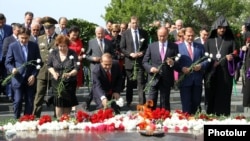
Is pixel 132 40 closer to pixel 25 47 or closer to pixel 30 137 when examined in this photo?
pixel 25 47

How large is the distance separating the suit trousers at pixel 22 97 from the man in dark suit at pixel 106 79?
1.47 metres

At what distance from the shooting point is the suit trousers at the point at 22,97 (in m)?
10.6

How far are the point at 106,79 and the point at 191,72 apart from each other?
6.27ft

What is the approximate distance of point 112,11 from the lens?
66.1 meters

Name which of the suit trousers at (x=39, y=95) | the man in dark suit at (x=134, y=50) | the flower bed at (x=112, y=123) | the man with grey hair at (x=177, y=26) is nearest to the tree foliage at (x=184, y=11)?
the man with grey hair at (x=177, y=26)

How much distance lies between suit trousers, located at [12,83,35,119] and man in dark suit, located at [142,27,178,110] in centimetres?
212

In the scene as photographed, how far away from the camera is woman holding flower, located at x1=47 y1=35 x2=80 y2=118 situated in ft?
32.8

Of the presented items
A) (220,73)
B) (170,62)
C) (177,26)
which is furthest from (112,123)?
(177,26)

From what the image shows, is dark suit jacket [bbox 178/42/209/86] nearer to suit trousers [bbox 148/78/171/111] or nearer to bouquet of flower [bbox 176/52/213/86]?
bouquet of flower [bbox 176/52/213/86]

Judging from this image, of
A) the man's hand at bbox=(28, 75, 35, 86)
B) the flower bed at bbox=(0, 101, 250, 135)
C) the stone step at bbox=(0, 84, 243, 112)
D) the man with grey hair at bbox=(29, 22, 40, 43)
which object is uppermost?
the man with grey hair at bbox=(29, 22, 40, 43)

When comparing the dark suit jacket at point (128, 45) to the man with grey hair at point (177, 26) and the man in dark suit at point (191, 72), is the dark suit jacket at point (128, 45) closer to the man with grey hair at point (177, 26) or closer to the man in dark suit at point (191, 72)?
the man with grey hair at point (177, 26)

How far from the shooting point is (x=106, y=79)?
9867 millimetres

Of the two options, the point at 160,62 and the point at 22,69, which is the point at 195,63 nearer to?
the point at 160,62

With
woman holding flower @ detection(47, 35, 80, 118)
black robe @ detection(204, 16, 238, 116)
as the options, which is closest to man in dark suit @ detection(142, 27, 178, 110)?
black robe @ detection(204, 16, 238, 116)
